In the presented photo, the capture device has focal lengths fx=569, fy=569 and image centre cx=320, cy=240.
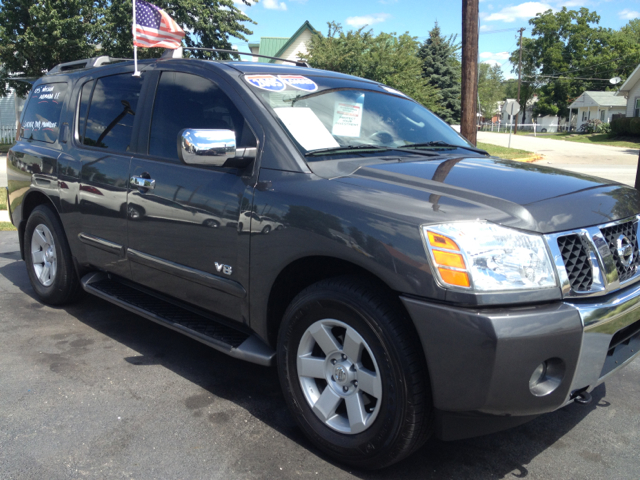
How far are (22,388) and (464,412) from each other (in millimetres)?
2609

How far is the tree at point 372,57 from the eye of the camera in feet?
76.2

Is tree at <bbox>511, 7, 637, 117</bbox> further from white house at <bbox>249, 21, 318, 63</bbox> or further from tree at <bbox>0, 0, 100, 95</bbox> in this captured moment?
tree at <bbox>0, 0, 100, 95</bbox>

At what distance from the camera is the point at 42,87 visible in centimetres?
500

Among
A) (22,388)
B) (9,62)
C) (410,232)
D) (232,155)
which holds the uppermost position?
(9,62)

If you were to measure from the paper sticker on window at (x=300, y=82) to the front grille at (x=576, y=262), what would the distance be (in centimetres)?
174

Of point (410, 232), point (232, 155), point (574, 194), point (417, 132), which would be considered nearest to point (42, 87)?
point (232, 155)

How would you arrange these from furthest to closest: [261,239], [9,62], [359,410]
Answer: [9,62], [261,239], [359,410]

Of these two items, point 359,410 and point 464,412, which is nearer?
point 464,412

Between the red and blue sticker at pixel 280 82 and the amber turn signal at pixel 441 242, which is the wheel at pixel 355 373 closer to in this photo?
the amber turn signal at pixel 441 242

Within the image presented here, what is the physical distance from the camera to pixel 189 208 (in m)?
3.19

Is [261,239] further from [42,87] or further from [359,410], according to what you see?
[42,87]

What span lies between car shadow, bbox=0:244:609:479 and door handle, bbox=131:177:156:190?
1178 millimetres

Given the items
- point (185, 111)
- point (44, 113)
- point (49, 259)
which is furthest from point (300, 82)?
point (49, 259)

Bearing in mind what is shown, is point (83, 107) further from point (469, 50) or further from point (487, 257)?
point (469, 50)
